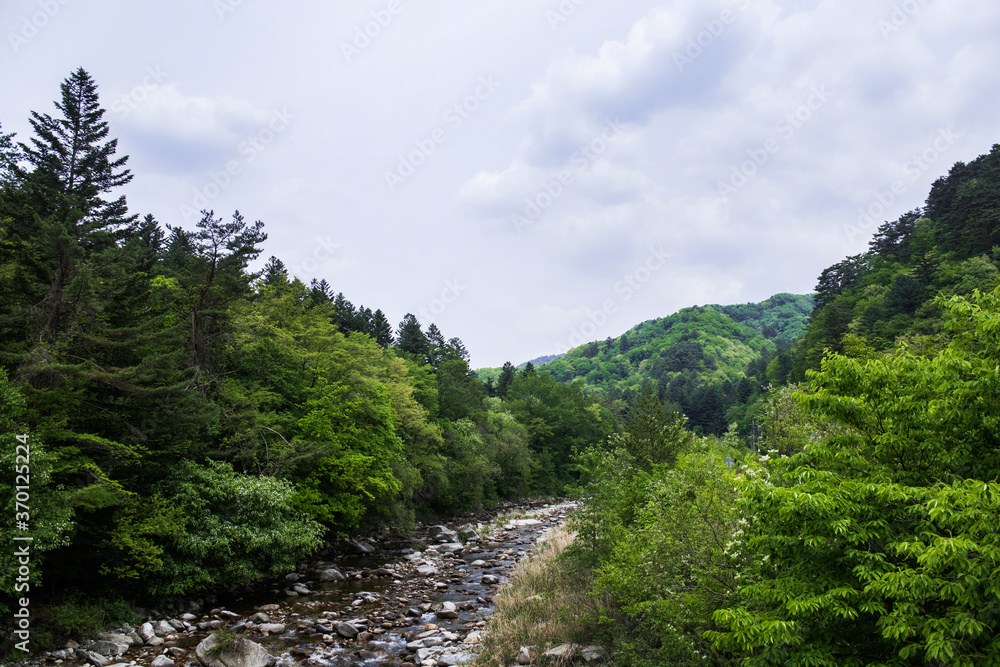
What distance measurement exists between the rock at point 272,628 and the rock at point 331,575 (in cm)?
592

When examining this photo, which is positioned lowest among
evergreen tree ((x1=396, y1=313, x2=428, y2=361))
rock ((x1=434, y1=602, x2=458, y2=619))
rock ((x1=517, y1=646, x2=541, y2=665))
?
rock ((x1=434, y1=602, x2=458, y2=619))

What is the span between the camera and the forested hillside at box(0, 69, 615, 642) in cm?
1357

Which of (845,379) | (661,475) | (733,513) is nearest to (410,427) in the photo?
(661,475)

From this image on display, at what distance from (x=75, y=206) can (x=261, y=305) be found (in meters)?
12.5

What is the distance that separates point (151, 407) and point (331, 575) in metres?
10.3

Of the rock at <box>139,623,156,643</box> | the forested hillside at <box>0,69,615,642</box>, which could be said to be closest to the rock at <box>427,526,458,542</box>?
the forested hillside at <box>0,69,615,642</box>

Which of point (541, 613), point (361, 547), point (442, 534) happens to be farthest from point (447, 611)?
point (442, 534)

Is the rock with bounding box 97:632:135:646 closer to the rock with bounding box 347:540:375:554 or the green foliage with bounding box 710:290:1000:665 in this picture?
the rock with bounding box 347:540:375:554

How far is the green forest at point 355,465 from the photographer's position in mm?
5785

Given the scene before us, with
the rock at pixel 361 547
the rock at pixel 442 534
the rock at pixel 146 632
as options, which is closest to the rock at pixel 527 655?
the rock at pixel 146 632

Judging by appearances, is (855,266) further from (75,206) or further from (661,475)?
(75,206)

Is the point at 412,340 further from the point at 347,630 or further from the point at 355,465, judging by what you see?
the point at 347,630

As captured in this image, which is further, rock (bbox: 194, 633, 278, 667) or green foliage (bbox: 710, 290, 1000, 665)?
rock (bbox: 194, 633, 278, 667)

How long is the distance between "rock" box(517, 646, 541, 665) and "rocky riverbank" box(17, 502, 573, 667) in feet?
5.29
